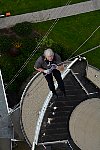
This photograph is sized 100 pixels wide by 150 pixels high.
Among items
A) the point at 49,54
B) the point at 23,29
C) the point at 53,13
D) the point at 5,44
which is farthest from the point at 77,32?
the point at 49,54

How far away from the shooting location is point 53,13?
33969 millimetres

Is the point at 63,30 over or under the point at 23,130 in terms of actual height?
over

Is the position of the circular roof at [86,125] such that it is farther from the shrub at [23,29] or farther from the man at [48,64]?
the shrub at [23,29]

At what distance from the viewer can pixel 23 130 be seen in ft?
87.1

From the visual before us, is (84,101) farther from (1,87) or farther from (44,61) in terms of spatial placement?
(1,87)

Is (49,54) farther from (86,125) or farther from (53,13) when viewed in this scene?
(53,13)

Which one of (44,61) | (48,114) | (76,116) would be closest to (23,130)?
(48,114)

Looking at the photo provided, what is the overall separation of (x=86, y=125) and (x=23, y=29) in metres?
11.6

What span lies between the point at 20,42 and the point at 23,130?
26.1 ft

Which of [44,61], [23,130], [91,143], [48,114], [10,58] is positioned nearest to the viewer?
[44,61]

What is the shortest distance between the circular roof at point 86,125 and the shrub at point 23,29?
10.2 metres

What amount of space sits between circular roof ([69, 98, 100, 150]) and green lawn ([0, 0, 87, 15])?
12124 mm

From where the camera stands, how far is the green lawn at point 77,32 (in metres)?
33.0

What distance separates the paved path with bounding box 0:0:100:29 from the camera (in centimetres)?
3353
